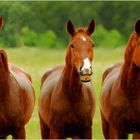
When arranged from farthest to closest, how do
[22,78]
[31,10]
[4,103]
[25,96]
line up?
[31,10]
[22,78]
[25,96]
[4,103]

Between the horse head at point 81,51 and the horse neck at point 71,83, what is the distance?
0.15 meters

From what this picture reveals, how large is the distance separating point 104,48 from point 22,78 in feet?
57.5

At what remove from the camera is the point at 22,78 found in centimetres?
867

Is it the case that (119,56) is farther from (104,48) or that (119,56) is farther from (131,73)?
(131,73)

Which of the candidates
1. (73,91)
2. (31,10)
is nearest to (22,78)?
(73,91)

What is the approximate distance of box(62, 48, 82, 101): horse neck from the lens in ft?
25.5

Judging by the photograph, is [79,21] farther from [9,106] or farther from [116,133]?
[9,106]

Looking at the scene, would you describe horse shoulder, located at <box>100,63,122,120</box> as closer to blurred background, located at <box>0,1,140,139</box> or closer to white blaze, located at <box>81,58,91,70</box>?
white blaze, located at <box>81,58,91,70</box>

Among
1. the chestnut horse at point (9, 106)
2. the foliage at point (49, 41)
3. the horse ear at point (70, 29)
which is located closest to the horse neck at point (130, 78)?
the horse ear at point (70, 29)

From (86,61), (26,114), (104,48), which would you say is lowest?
(26,114)

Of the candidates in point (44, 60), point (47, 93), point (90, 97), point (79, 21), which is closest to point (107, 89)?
point (90, 97)

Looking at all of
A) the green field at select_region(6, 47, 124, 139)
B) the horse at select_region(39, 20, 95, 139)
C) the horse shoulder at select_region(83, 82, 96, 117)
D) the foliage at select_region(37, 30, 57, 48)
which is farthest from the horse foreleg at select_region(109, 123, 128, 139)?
the foliage at select_region(37, 30, 57, 48)

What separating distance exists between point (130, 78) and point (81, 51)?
0.80 meters

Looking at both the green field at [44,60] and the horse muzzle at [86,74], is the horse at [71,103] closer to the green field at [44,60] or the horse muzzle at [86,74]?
the horse muzzle at [86,74]
